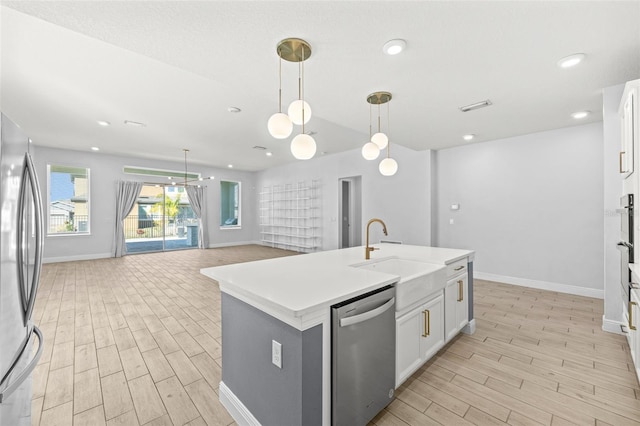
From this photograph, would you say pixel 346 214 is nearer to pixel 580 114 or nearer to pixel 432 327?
pixel 580 114

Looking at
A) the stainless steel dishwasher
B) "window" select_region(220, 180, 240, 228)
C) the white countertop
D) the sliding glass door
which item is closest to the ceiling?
the white countertop

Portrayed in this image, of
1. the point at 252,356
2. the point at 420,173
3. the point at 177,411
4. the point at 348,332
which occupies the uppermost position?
the point at 420,173

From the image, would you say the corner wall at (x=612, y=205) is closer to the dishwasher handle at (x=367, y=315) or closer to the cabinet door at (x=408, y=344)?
the cabinet door at (x=408, y=344)

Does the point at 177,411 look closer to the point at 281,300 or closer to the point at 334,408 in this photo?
the point at 334,408

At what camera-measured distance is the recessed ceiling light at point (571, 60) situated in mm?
2285

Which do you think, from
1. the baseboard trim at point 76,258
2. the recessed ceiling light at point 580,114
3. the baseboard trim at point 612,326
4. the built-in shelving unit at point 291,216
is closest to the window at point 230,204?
the built-in shelving unit at point 291,216

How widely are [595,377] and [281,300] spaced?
266cm

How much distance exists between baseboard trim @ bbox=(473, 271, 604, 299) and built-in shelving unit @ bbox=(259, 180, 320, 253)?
14.5 ft

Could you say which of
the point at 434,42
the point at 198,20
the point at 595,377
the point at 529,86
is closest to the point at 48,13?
the point at 198,20

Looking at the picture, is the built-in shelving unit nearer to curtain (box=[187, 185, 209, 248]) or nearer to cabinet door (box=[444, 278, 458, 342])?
curtain (box=[187, 185, 209, 248])

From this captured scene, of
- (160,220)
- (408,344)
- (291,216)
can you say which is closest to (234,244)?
(160,220)

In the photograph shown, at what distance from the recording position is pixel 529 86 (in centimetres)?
285

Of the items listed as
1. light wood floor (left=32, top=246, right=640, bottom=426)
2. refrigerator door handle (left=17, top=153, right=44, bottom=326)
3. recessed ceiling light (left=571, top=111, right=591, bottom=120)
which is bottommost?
light wood floor (left=32, top=246, right=640, bottom=426)

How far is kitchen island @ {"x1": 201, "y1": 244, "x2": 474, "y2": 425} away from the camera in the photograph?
4.17 feet
